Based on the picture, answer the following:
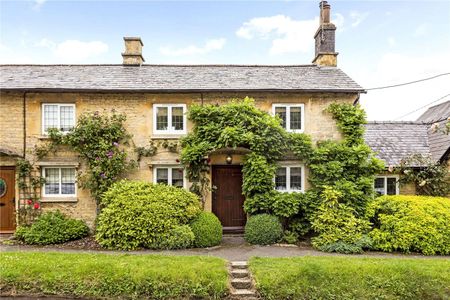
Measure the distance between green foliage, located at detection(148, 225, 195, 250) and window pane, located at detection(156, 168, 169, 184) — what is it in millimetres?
2988

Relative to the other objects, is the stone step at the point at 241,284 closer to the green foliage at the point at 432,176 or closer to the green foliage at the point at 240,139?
the green foliage at the point at 240,139

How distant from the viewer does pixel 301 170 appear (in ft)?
41.2

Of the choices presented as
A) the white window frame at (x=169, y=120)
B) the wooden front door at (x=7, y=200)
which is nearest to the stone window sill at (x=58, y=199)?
the wooden front door at (x=7, y=200)

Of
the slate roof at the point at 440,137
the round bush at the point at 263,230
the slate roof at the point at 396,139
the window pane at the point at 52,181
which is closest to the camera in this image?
the round bush at the point at 263,230

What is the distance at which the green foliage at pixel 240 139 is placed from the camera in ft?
37.3

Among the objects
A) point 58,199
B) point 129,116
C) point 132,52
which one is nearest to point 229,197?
point 129,116

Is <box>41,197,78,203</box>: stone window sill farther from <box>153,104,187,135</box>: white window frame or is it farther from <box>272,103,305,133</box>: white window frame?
<box>272,103,305,133</box>: white window frame

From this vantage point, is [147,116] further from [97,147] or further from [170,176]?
[170,176]

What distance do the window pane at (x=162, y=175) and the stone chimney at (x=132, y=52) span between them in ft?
19.6

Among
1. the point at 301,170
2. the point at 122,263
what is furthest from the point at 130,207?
the point at 301,170

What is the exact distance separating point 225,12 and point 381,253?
511 inches

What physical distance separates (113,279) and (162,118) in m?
7.33

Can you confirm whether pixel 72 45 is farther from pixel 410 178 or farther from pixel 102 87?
pixel 410 178

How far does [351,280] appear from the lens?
7.23 m
